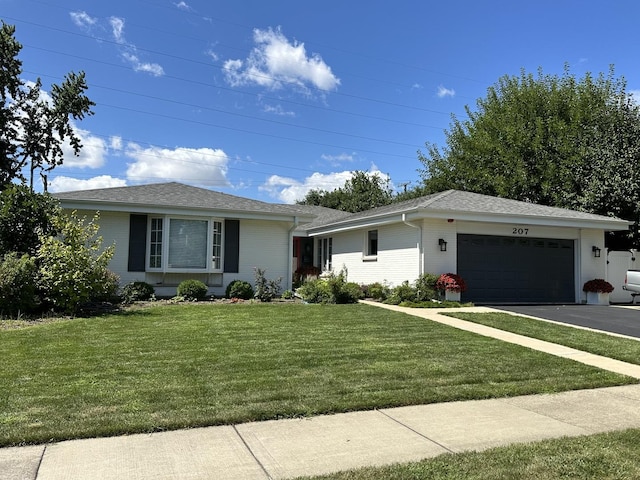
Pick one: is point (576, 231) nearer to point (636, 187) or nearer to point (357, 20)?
point (636, 187)

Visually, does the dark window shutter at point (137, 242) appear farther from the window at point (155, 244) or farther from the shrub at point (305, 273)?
the shrub at point (305, 273)

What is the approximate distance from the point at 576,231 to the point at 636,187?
14.4 feet

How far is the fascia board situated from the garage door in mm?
5862

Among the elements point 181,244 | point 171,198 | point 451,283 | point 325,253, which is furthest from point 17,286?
point 325,253

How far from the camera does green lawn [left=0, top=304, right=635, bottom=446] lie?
4633 mm

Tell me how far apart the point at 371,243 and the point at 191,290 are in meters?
7.68

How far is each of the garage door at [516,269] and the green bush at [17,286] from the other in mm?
12141

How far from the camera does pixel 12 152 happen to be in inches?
837

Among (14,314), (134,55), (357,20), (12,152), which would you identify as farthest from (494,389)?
(12,152)

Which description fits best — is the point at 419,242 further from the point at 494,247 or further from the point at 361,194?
the point at 361,194

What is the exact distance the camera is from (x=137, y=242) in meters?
15.5

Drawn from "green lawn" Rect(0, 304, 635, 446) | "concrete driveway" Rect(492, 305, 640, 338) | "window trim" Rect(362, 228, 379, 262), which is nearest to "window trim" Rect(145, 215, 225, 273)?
"green lawn" Rect(0, 304, 635, 446)

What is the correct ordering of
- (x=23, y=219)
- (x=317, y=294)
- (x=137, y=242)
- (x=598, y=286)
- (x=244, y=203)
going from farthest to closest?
(x=244, y=203) < (x=598, y=286) < (x=137, y=242) < (x=317, y=294) < (x=23, y=219)

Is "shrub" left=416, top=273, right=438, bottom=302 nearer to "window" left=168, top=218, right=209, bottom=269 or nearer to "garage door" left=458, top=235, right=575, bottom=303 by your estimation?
"garage door" left=458, top=235, right=575, bottom=303
